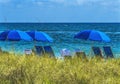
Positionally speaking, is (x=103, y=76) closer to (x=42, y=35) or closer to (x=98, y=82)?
(x=98, y=82)


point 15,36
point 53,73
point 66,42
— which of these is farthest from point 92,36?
point 66,42

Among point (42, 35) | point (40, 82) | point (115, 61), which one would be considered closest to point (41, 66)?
point (40, 82)

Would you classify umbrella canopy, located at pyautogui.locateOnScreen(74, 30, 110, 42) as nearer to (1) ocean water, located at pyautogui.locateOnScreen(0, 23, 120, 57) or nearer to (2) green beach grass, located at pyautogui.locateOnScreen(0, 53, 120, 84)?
(1) ocean water, located at pyautogui.locateOnScreen(0, 23, 120, 57)

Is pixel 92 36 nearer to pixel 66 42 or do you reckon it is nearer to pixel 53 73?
pixel 53 73

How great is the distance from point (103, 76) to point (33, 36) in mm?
9532

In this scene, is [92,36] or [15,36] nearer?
[92,36]

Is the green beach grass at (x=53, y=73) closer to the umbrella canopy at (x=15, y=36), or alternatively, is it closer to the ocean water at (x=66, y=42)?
the ocean water at (x=66, y=42)

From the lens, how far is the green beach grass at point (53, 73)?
21.9 feet

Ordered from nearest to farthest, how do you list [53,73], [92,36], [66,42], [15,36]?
[53,73]
[92,36]
[15,36]
[66,42]

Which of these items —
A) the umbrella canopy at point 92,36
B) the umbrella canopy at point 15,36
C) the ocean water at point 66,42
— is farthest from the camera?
the ocean water at point 66,42

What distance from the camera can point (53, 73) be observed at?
708cm

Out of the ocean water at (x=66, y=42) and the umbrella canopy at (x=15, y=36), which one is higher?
the umbrella canopy at (x=15, y=36)

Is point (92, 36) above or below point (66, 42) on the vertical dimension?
above

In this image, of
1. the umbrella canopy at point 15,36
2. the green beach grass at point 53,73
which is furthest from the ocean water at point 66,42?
the green beach grass at point 53,73
